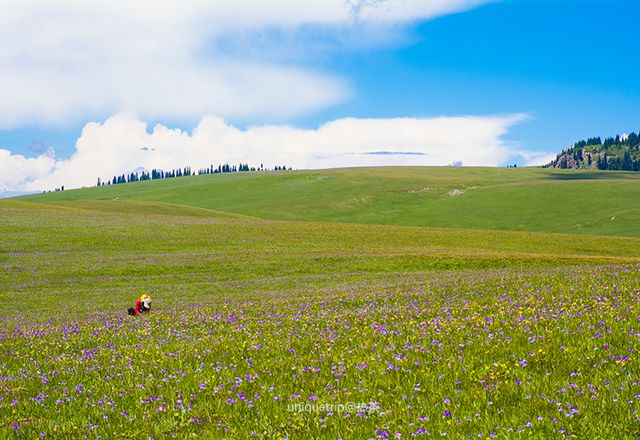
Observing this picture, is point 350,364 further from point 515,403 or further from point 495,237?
point 495,237

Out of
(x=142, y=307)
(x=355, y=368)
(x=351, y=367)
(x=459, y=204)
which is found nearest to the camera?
(x=355, y=368)

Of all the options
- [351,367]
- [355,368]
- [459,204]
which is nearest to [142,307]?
[351,367]

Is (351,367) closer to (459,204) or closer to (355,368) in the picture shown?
(355,368)

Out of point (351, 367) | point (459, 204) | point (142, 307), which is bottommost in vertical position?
point (459, 204)

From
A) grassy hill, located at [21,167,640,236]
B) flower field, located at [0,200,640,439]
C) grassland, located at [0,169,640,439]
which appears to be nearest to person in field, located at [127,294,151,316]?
flower field, located at [0,200,640,439]

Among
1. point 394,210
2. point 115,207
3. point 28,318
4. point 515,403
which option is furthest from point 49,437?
point 394,210

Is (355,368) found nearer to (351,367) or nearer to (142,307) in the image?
(351,367)

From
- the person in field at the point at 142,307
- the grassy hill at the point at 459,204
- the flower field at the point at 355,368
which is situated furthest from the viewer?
the grassy hill at the point at 459,204

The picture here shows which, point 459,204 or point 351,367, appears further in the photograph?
point 459,204

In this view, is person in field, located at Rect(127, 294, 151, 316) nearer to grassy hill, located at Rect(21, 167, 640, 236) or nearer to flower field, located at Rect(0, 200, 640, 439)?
flower field, located at Rect(0, 200, 640, 439)

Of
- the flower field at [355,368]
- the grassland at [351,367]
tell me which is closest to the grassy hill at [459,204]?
the grassland at [351,367]

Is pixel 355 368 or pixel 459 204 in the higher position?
pixel 355 368

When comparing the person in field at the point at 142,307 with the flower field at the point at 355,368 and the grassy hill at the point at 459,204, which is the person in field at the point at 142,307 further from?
the grassy hill at the point at 459,204

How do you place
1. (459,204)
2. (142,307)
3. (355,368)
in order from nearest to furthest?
(355,368) → (142,307) → (459,204)
